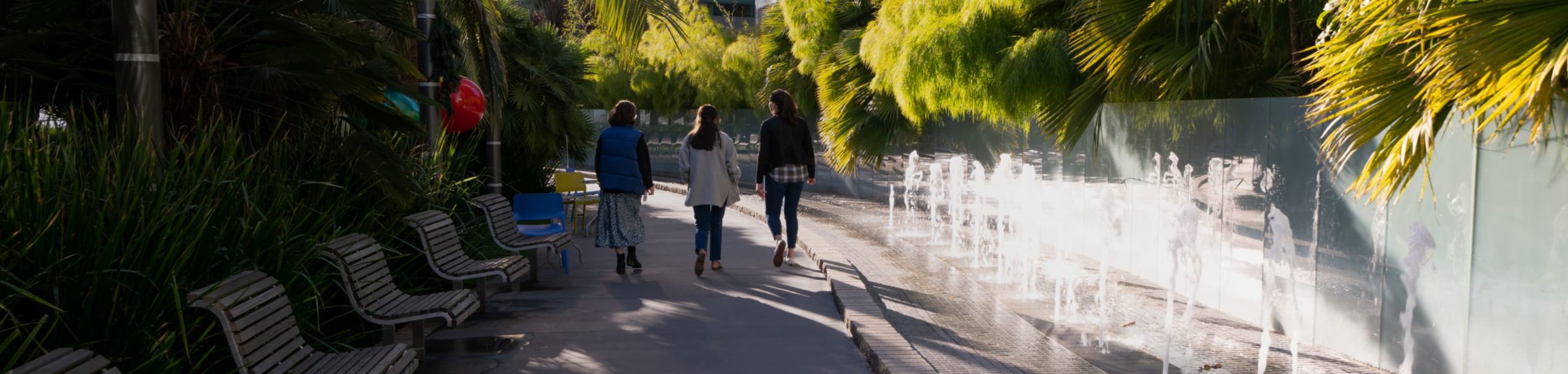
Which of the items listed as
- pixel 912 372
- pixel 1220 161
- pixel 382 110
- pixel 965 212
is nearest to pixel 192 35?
pixel 382 110

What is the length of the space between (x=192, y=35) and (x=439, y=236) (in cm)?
193

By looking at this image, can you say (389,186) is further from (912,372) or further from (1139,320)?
(1139,320)

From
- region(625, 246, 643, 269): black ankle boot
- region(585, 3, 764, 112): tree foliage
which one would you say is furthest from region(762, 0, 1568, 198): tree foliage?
region(585, 3, 764, 112): tree foliage

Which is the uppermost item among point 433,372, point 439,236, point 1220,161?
point 1220,161

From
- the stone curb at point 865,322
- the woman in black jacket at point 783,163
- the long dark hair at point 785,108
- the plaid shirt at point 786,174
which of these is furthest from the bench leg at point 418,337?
the long dark hair at point 785,108

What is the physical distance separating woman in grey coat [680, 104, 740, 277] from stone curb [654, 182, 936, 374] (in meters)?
0.94

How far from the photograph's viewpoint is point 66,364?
307 centimetres

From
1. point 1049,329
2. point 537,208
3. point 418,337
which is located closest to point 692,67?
point 537,208

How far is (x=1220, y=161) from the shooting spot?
25.5 ft

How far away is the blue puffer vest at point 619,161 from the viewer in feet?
31.6

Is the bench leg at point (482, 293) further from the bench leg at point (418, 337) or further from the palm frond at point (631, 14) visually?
the palm frond at point (631, 14)

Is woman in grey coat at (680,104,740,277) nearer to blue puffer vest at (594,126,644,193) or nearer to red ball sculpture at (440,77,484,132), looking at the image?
blue puffer vest at (594,126,644,193)

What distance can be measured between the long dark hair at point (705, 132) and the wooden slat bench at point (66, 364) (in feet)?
22.0

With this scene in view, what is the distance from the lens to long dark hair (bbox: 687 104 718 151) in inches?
387
